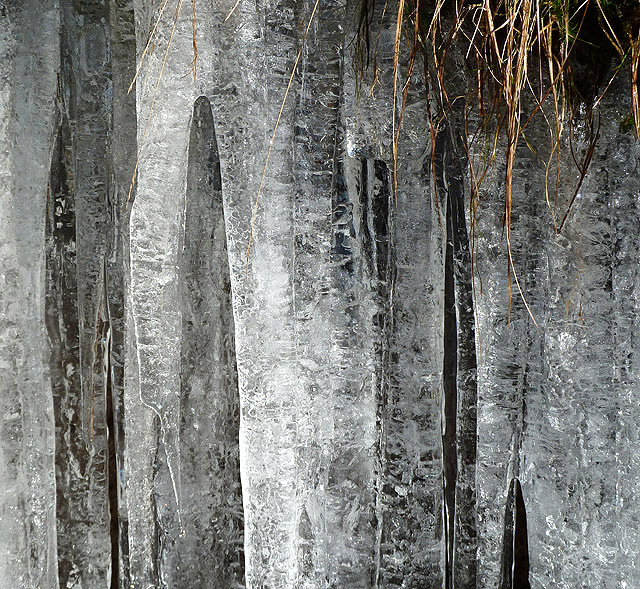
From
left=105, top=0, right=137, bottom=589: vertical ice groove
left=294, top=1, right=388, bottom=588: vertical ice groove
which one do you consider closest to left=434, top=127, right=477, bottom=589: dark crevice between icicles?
left=294, top=1, right=388, bottom=588: vertical ice groove

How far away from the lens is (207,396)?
1161mm

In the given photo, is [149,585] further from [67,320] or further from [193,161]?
[193,161]

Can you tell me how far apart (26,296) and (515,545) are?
93 centimetres

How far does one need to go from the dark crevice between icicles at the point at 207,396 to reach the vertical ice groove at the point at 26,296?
0.23 m

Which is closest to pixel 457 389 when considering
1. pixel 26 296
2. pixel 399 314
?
pixel 399 314

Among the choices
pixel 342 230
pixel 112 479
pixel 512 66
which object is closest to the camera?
pixel 512 66

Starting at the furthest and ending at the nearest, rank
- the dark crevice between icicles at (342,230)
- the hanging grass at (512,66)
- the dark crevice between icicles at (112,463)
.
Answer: the dark crevice between icicles at (112,463)
the dark crevice between icicles at (342,230)
the hanging grass at (512,66)

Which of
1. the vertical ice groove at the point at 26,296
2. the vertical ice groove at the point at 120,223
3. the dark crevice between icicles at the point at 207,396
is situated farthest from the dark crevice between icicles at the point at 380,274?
the vertical ice groove at the point at 26,296

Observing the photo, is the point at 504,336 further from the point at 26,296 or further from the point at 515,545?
the point at 26,296

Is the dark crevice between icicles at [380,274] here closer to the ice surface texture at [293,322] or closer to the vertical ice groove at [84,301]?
the ice surface texture at [293,322]

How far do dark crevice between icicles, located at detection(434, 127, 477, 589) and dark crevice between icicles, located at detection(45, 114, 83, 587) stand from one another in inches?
24.9

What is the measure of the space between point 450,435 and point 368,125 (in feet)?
1.77

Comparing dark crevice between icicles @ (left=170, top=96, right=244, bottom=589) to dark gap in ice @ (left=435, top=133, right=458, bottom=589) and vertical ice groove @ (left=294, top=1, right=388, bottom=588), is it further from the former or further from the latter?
dark gap in ice @ (left=435, top=133, right=458, bottom=589)

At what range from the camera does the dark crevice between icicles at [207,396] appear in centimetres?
114
